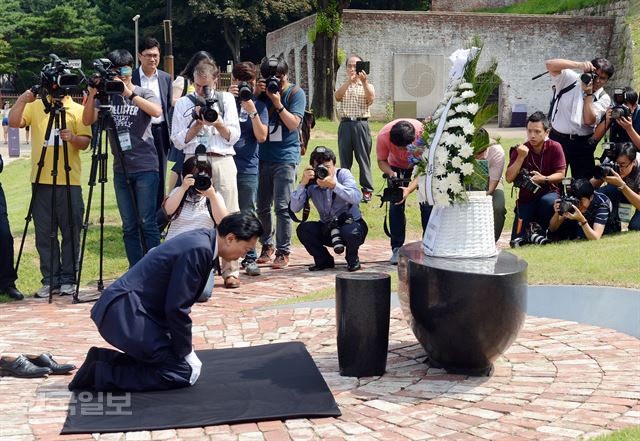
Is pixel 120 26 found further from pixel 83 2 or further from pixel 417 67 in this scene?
pixel 417 67

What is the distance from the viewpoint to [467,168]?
6172 mm

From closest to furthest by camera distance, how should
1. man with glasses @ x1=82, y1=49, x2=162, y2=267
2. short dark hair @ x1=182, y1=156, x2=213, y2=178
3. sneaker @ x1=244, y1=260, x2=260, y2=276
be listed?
short dark hair @ x1=182, y1=156, x2=213, y2=178
man with glasses @ x1=82, y1=49, x2=162, y2=267
sneaker @ x1=244, y1=260, x2=260, y2=276

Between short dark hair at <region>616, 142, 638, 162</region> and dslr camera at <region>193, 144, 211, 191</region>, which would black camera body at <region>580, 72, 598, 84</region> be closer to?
short dark hair at <region>616, 142, 638, 162</region>

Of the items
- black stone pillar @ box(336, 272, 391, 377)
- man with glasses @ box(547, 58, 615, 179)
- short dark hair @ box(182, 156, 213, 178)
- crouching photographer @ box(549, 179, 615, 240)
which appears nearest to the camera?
black stone pillar @ box(336, 272, 391, 377)

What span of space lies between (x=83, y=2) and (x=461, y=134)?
63348 mm

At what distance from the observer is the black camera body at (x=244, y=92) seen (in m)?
9.61

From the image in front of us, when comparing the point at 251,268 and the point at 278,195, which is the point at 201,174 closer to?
the point at 251,268

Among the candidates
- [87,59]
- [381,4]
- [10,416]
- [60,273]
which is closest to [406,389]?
[10,416]

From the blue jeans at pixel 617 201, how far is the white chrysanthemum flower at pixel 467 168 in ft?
16.0

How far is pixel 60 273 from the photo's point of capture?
9289mm

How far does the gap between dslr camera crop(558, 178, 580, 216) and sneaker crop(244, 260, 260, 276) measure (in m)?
3.32

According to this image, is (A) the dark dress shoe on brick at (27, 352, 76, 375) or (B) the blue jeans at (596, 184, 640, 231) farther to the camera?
(B) the blue jeans at (596, 184, 640, 231)

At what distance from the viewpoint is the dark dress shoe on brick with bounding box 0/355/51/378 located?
611 cm

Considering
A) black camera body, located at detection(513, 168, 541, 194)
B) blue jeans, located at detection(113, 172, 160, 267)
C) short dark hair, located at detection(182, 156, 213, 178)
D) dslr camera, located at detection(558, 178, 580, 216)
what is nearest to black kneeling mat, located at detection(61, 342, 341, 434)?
short dark hair, located at detection(182, 156, 213, 178)
